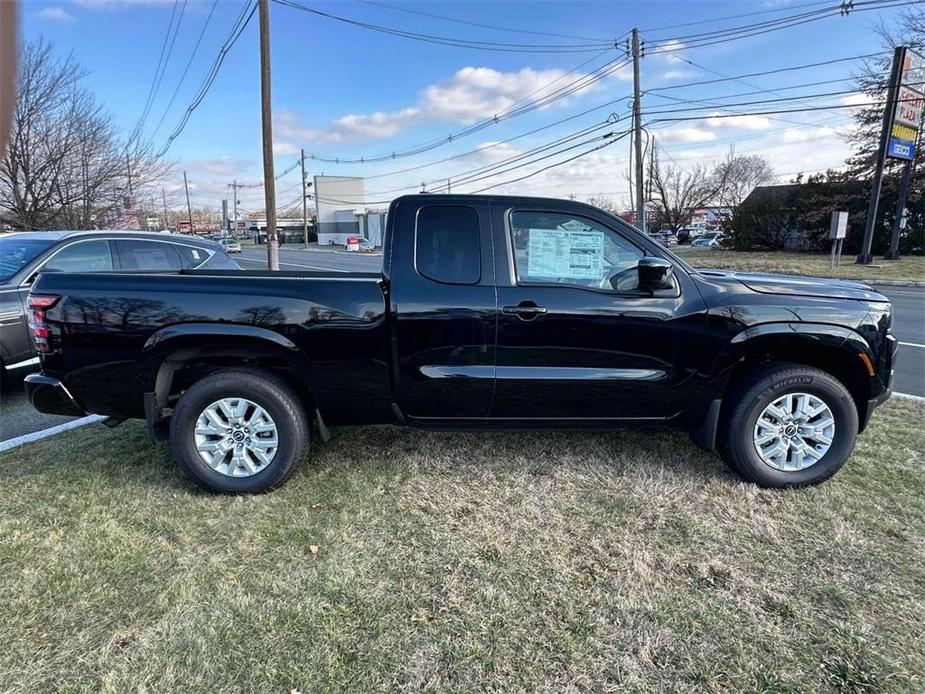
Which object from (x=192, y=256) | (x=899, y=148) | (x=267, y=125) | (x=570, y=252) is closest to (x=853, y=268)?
(x=899, y=148)

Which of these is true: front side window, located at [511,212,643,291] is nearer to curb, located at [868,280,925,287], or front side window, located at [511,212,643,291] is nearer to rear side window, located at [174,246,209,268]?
rear side window, located at [174,246,209,268]

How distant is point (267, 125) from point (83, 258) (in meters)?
7.78

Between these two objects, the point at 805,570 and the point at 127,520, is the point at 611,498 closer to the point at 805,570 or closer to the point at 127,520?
the point at 805,570

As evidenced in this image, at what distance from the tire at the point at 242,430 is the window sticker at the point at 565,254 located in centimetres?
177

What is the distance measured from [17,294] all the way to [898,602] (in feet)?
23.9

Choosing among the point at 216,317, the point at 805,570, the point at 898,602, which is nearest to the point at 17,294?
the point at 216,317

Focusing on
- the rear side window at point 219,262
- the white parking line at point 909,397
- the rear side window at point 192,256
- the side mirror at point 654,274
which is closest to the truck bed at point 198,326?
the side mirror at point 654,274

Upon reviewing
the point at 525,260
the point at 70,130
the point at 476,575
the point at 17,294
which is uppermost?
the point at 70,130

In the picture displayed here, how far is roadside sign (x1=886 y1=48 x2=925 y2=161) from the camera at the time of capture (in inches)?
805

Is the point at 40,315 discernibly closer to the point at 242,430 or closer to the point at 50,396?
the point at 50,396

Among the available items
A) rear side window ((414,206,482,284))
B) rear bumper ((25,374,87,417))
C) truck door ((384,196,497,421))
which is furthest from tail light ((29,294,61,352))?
rear side window ((414,206,482,284))

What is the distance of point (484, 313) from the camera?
331 cm

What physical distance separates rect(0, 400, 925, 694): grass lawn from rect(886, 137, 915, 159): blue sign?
22513 mm

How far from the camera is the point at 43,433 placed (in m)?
4.57
